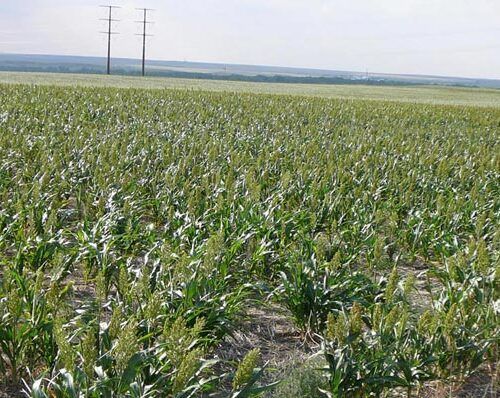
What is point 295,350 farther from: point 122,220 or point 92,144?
point 92,144

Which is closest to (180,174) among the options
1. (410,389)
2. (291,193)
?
(291,193)

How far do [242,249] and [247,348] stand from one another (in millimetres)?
1893

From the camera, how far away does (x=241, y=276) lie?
6051 mm

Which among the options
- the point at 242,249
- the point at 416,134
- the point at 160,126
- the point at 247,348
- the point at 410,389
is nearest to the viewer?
the point at 410,389

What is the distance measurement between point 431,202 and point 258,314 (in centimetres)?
461

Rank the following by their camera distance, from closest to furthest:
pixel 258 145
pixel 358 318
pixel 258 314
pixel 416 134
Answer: pixel 358 318
pixel 258 314
pixel 258 145
pixel 416 134

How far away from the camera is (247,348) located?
503cm

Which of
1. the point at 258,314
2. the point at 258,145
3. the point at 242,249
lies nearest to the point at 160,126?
the point at 258,145

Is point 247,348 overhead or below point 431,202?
below

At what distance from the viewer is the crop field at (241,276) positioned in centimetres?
388

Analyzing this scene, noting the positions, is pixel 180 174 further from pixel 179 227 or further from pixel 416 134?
pixel 416 134

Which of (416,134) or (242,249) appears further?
(416,134)

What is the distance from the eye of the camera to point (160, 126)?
16531 mm

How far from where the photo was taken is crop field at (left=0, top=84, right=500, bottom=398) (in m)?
3.88
